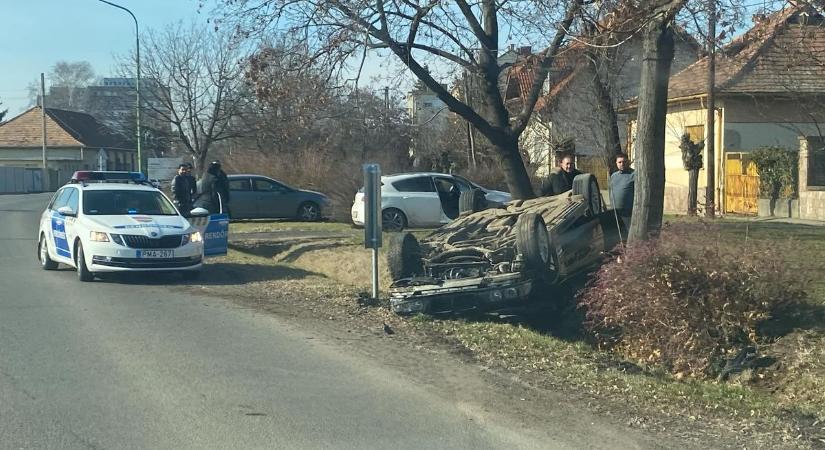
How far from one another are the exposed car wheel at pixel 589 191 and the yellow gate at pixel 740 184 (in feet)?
52.1

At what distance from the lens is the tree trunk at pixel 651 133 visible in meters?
10.5

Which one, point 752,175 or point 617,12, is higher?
point 617,12

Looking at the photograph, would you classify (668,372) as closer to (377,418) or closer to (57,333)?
(377,418)

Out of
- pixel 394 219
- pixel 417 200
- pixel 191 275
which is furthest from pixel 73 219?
pixel 417 200

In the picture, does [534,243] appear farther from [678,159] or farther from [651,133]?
[678,159]

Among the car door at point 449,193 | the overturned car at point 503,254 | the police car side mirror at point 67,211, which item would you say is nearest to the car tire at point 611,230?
the overturned car at point 503,254

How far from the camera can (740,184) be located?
26625 mm

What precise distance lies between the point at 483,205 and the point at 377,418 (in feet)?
23.8

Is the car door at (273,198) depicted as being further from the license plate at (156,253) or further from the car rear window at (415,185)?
the license plate at (156,253)

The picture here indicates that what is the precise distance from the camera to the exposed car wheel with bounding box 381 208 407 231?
2208 cm

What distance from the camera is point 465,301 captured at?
989cm

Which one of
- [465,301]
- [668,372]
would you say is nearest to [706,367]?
[668,372]

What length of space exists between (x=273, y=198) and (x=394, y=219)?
5985mm

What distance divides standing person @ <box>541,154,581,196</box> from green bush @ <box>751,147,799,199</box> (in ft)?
43.1
